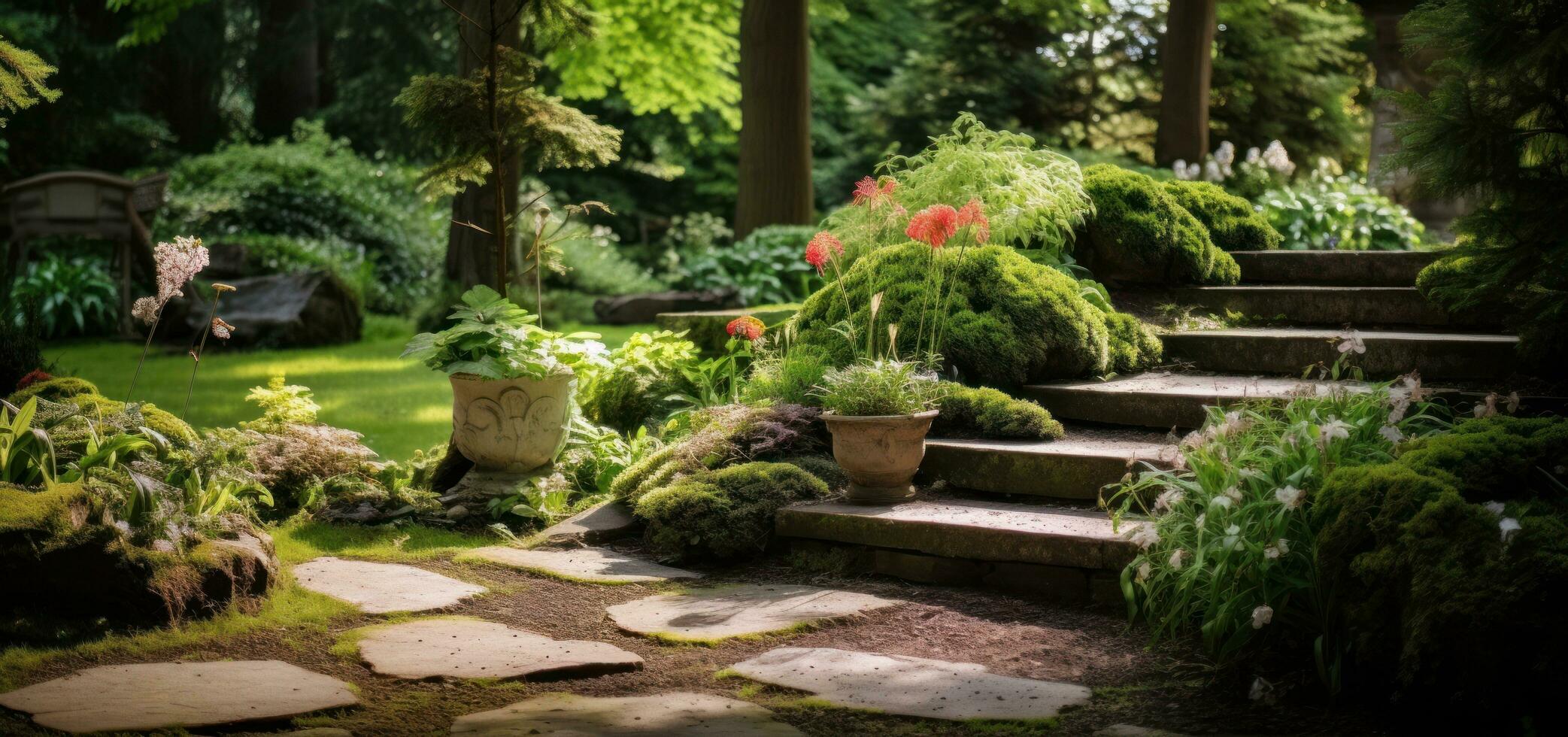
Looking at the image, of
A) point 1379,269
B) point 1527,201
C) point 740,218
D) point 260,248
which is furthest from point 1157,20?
point 1527,201

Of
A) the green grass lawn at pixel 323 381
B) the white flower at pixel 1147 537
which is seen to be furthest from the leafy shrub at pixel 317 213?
the white flower at pixel 1147 537

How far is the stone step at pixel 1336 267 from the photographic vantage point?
712cm

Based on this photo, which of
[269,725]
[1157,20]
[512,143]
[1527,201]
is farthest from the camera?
[1157,20]

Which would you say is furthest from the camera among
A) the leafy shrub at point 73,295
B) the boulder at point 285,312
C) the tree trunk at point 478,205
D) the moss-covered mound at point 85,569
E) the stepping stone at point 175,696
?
the leafy shrub at point 73,295

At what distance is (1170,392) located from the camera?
5.67 meters

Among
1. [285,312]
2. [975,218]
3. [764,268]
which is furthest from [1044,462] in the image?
[285,312]

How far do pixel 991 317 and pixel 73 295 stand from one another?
1164 centimetres

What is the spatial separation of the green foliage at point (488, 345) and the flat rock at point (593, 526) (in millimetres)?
732

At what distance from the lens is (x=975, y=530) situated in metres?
4.77

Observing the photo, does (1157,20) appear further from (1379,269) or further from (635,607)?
(635,607)

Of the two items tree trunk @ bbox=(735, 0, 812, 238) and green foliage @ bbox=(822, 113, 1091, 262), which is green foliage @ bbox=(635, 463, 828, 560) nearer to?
green foliage @ bbox=(822, 113, 1091, 262)

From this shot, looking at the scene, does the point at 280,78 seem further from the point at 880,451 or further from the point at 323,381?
the point at 880,451

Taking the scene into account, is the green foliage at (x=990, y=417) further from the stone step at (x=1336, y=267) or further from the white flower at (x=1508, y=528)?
the stone step at (x=1336, y=267)

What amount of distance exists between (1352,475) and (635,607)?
2488 millimetres
